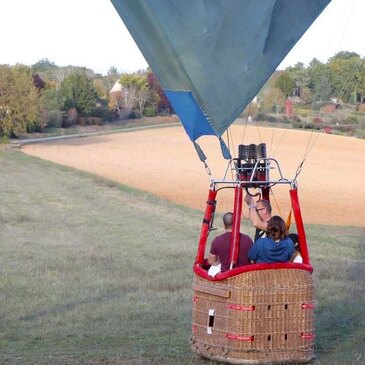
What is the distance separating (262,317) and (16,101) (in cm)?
4277

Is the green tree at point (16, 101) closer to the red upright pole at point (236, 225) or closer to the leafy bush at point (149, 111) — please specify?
the leafy bush at point (149, 111)

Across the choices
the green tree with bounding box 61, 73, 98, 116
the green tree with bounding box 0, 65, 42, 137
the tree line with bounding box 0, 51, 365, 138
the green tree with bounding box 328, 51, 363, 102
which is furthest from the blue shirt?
the green tree with bounding box 61, 73, 98, 116

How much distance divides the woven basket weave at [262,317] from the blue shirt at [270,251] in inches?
3.1

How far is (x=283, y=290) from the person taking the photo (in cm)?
624

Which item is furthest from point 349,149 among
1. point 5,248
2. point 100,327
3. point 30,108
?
point 100,327

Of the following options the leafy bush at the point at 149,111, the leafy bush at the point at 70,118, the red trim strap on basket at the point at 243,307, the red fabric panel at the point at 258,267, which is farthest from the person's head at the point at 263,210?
the leafy bush at the point at 149,111

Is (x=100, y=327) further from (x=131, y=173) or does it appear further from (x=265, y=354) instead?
(x=131, y=173)

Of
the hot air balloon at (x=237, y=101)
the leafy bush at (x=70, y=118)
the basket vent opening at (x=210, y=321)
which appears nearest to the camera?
the hot air balloon at (x=237, y=101)

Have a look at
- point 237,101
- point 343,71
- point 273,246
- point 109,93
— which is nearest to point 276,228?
point 273,246

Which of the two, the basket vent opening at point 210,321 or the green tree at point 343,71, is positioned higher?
the green tree at point 343,71

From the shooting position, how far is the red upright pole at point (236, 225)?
6.22 m

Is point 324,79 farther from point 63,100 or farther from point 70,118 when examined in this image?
point 70,118

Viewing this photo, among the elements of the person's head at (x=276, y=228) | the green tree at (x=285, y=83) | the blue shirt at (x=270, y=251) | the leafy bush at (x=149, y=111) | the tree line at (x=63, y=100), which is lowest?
the leafy bush at (x=149, y=111)

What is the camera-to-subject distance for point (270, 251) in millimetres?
6195
